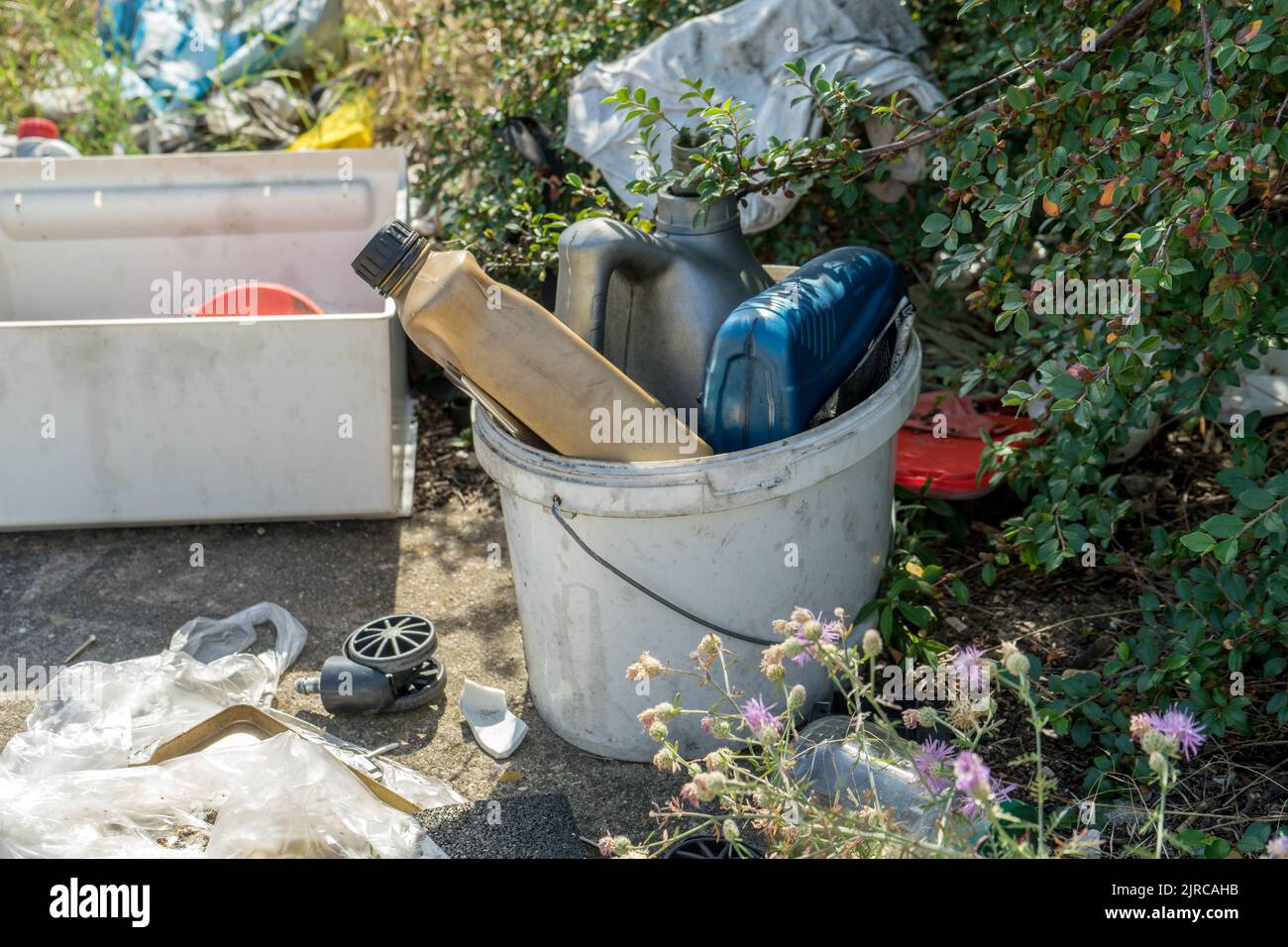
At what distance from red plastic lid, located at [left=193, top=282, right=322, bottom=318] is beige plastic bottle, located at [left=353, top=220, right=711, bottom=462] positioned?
1.24 m

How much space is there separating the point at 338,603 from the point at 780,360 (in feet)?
4.83

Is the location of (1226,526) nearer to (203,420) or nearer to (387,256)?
(387,256)

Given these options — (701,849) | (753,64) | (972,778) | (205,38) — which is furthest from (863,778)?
(205,38)

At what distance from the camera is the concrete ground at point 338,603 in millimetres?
2635

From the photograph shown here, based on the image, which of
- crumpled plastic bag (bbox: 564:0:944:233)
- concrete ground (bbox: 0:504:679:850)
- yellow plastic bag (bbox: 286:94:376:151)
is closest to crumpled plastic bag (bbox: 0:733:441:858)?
concrete ground (bbox: 0:504:679:850)

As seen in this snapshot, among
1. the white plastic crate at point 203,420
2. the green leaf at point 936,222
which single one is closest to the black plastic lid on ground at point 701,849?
the green leaf at point 936,222

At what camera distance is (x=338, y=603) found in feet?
10.6

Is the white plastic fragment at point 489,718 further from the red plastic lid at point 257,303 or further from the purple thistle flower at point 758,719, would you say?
the red plastic lid at point 257,303

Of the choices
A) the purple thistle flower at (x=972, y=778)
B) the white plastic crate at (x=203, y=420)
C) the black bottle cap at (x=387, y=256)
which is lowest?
the white plastic crate at (x=203, y=420)

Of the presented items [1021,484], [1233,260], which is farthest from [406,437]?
[1233,260]

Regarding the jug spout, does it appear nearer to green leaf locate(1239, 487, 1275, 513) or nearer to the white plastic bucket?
the white plastic bucket

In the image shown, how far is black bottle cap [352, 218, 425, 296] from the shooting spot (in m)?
2.26

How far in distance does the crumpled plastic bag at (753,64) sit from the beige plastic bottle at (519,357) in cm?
111
